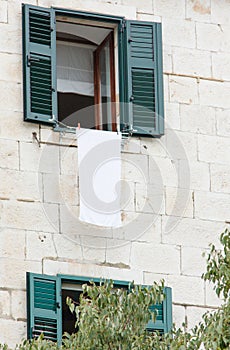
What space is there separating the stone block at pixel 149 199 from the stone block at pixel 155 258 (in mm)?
379

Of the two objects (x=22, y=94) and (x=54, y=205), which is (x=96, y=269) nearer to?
(x=54, y=205)

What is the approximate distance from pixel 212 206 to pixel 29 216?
207 cm

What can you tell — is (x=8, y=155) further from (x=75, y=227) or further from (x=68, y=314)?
(x=68, y=314)

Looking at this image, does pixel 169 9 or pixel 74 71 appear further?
pixel 169 9

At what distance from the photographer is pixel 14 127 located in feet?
63.4

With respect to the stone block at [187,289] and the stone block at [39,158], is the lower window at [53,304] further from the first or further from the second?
the stone block at [39,158]

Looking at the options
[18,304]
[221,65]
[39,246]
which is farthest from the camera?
[221,65]

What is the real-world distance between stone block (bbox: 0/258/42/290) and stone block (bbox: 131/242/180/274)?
1.13 m

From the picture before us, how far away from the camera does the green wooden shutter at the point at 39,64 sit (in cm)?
1942

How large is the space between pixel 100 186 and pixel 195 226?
3.67 feet

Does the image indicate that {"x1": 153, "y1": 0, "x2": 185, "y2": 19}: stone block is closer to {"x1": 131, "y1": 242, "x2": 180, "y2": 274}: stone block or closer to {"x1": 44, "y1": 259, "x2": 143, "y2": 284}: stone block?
{"x1": 131, "y1": 242, "x2": 180, "y2": 274}: stone block

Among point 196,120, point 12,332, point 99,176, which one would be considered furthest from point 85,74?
point 12,332

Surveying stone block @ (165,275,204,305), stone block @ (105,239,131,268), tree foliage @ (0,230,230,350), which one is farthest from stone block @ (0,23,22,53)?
tree foliage @ (0,230,230,350)

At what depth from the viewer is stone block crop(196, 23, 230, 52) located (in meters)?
20.6
